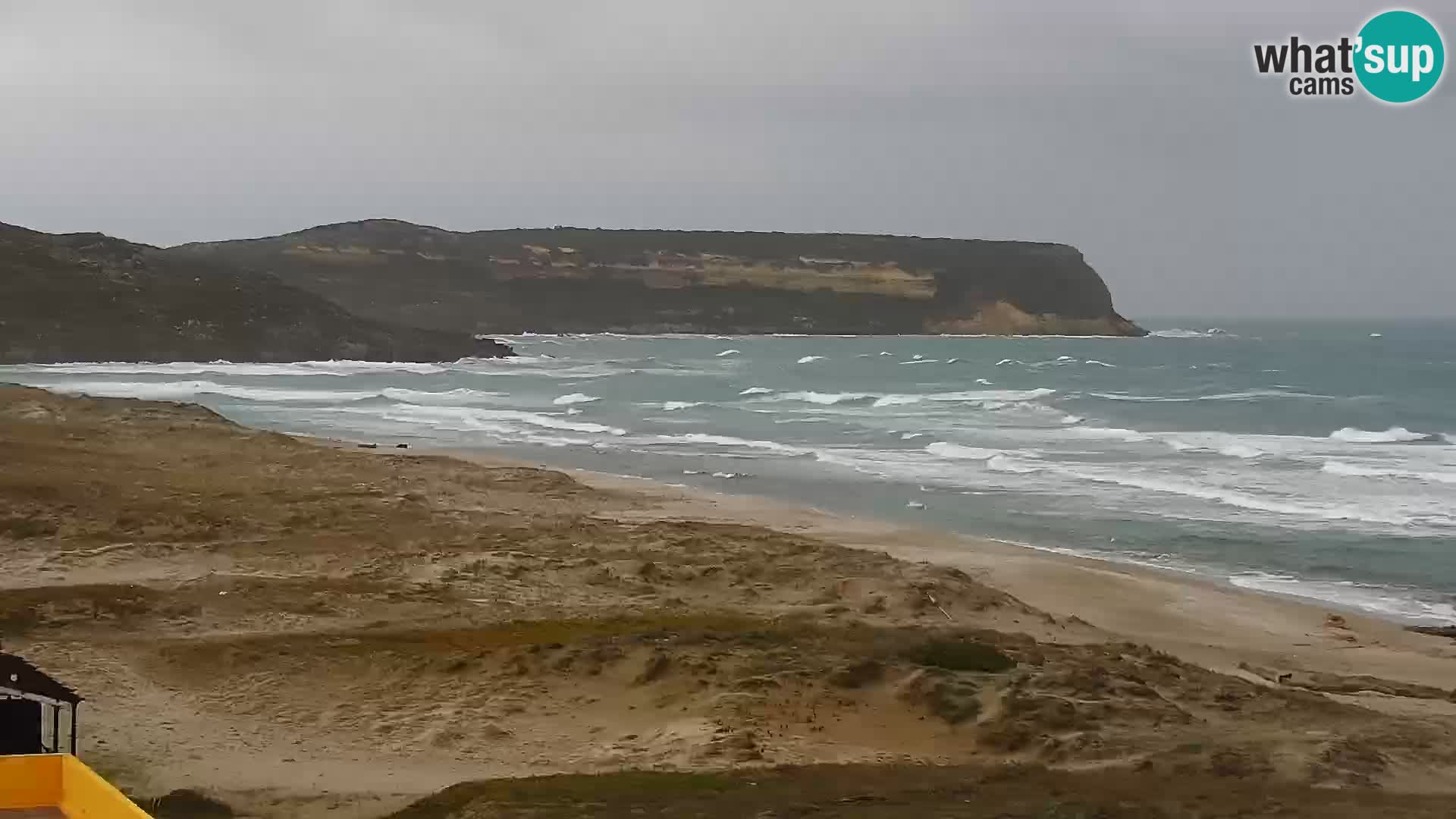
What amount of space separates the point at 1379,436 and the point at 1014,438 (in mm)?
10162

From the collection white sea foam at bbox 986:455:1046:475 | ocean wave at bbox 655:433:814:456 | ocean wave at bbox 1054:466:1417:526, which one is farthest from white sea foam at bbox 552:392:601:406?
ocean wave at bbox 1054:466:1417:526

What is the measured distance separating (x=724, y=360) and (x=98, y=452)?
62.5 metres

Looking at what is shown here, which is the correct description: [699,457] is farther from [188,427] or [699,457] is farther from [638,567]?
[638,567]

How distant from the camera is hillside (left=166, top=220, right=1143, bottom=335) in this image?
114375mm

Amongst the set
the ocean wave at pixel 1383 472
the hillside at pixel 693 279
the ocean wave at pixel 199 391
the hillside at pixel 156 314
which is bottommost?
the ocean wave at pixel 1383 472

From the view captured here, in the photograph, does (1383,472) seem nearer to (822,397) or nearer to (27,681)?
(822,397)

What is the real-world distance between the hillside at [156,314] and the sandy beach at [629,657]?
4824cm

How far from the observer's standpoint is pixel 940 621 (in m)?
10.1

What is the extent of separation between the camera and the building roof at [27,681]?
12.1 feet

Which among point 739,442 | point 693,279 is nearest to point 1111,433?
point 739,442

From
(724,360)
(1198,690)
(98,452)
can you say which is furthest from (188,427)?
(724,360)

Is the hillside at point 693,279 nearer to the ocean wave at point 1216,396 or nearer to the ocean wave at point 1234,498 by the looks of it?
the ocean wave at point 1216,396

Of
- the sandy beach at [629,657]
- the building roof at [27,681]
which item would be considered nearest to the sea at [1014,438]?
the sandy beach at [629,657]

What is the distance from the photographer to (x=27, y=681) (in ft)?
12.3
